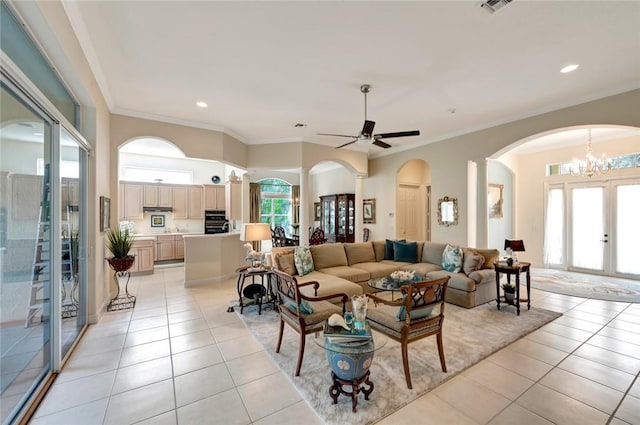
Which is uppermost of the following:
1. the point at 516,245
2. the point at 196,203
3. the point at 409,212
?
the point at 196,203

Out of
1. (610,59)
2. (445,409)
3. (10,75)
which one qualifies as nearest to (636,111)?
(610,59)

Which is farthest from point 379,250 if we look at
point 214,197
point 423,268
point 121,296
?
point 214,197

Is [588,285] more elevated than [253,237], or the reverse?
[253,237]

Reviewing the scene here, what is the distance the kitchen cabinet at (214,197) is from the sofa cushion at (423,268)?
588cm

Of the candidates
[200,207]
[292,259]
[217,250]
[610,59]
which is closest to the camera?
[610,59]

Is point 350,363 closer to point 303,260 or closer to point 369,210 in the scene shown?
point 303,260

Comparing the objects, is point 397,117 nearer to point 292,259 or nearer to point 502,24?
point 502,24

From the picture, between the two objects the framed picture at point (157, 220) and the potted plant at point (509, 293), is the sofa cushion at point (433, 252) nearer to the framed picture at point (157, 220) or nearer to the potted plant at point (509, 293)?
the potted plant at point (509, 293)

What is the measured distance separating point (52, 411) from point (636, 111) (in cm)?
721

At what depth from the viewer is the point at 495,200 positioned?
734 centimetres

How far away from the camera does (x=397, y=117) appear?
200 inches

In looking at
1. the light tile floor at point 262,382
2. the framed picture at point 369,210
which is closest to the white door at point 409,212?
the framed picture at point 369,210

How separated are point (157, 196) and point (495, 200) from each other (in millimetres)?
9492

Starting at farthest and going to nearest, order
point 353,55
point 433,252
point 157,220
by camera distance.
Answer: point 157,220
point 433,252
point 353,55
